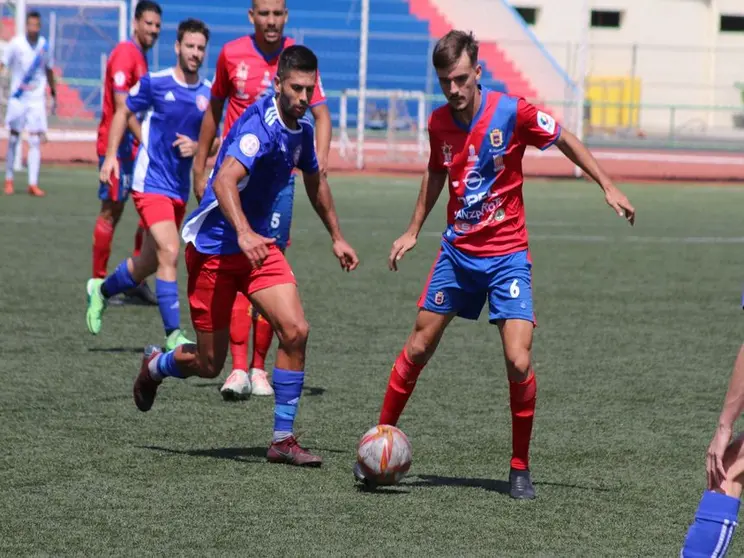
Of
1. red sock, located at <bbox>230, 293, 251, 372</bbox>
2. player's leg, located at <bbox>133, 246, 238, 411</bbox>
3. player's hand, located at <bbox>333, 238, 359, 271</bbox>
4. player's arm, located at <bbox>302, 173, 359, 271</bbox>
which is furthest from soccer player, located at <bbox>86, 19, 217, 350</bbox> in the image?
player's hand, located at <bbox>333, 238, 359, 271</bbox>

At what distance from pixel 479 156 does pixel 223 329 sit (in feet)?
4.86

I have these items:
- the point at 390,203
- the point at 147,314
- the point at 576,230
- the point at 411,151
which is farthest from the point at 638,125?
the point at 147,314

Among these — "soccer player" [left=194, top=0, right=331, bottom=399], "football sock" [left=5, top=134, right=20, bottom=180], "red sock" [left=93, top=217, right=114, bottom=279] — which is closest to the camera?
"soccer player" [left=194, top=0, right=331, bottom=399]

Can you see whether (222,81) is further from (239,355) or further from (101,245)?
(101,245)

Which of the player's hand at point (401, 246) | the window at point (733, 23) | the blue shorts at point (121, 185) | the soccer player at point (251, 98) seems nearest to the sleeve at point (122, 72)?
the blue shorts at point (121, 185)

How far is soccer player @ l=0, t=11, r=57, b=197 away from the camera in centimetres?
2114

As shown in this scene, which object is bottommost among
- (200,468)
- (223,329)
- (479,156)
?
(200,468)

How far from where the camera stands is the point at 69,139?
31266 mm

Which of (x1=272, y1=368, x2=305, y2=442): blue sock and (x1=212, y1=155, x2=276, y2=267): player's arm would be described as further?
(x1=272, y1=368, x2=305, y2=442): blue sock

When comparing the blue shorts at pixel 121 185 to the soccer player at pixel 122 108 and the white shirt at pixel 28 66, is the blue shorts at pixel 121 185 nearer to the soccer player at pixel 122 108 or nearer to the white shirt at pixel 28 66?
the soccer player at pixel 122 108

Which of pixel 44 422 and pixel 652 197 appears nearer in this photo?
pixel 44 422

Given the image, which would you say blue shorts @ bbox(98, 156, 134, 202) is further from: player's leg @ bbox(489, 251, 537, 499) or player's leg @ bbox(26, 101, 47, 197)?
player's leg @ bbox(26, 101, 47, 197)

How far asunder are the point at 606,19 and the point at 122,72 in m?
44.2

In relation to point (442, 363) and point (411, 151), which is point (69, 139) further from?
point (442, 363)
